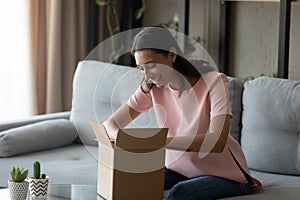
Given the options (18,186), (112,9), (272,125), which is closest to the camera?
(18,186)

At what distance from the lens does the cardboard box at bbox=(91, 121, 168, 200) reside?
2.26 metres

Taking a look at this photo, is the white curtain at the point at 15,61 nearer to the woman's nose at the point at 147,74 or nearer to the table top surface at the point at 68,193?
the table top surface at the point at 68,193

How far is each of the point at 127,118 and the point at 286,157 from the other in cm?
76

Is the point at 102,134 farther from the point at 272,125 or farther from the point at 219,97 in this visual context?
the point at 272,125

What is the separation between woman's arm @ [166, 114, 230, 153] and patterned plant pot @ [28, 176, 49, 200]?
18.8 inches

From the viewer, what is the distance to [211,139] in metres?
2.51

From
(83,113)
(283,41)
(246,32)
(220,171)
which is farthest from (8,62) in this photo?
(220,171)

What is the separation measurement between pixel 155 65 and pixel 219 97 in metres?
0.27

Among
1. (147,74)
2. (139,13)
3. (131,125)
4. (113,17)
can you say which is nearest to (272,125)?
(131,125)

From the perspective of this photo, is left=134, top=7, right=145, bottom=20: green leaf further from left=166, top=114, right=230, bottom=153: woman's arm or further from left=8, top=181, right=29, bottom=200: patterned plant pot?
left=8, top=181, right=29, bottom=200: patterned plant pot

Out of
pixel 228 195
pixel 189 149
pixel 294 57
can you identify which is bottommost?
pixel 228 195

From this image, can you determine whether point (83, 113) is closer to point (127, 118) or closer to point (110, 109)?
point (110, 109)

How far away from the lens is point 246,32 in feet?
13.8

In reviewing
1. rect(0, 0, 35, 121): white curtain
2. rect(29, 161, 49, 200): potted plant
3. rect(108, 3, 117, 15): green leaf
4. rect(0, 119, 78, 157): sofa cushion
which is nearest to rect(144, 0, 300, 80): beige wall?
rect(108, 3, 117, 15): green leaf
